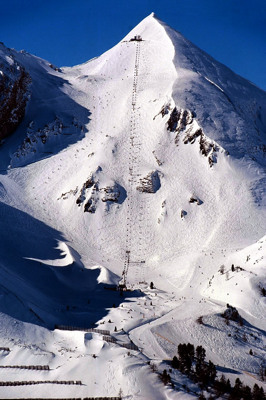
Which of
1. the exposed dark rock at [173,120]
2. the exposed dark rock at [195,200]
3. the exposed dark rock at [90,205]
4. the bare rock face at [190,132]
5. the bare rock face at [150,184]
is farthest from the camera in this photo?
the exposed dark rock at [173,120]

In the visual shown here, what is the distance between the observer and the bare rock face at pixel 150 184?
99750 millimetres

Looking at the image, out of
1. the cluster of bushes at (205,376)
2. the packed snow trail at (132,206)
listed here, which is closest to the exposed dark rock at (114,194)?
the packed snow trail at (132,206)

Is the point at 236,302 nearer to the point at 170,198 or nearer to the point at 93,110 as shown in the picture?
the point at 170,198

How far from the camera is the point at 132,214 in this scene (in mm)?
96562

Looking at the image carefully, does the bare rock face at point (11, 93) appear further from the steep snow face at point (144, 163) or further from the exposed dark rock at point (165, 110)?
the exposed dark rock at point (165, 110)

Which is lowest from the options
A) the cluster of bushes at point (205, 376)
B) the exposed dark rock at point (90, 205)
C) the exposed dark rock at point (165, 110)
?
the cluster of bushes at point (205, 376)

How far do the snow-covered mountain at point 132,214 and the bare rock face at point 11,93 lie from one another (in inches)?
12.3

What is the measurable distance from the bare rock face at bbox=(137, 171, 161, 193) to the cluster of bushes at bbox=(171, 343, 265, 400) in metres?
44.6

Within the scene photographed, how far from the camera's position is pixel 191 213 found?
94.7 m

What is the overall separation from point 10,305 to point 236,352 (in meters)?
27.0

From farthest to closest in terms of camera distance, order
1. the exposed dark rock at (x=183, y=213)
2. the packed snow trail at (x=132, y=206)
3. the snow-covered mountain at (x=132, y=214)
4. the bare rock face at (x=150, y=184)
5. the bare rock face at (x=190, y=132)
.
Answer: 1. the bare rock face at (x=190, y=132)
2. the bare rock face at (x=150, y=184)
3. the exposed dark rock at (x=183, y=213)
4. the packed snow trail at (x=132, y=206)
5. the snow-covered mountain at (x=132, y=214)

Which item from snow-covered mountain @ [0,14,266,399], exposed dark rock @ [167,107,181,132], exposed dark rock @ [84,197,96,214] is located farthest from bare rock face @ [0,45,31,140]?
exposed dark rock @ [167,107,181,132]

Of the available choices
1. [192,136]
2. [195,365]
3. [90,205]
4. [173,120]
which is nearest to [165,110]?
[173,120]

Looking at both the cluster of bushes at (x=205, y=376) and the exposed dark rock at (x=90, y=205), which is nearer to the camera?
the cluster of bushes at (x=205, y=376)
